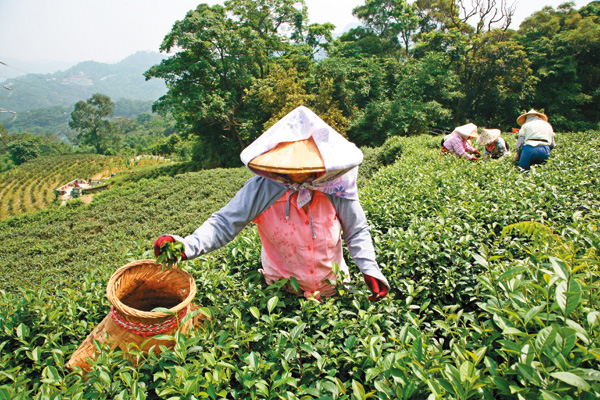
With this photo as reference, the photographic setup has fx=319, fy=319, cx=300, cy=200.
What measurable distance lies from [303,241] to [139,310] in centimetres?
91

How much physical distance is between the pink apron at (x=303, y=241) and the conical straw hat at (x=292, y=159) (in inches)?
11.3

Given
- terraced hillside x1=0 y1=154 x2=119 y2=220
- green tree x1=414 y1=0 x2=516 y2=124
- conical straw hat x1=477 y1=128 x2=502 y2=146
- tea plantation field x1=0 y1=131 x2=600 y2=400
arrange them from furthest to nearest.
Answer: terraced hillside x1=0 y1=154 x2=119 y2=220 → green tree x1=414 y1=0 x2=516 y2=124 → conical straw hat x1=477 y1=128 x2=502 y2=146 → tea plantation field x1=0 y1=131 x2=600 y2=400

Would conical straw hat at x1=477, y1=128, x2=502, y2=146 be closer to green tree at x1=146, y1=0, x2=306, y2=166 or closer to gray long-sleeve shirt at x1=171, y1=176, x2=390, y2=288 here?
gray long-sleeve shirt at x1=171, y1=176, x2=390, y2=288

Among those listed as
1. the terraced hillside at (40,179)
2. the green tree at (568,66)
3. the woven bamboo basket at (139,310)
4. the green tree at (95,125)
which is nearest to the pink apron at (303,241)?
the woven bamboo basket at (139,310)

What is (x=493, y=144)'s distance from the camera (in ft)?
19.6

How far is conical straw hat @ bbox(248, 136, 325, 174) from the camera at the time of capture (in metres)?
1.52

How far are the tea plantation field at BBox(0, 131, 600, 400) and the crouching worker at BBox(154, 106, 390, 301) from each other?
168 millimetres

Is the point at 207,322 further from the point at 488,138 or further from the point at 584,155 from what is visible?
the point at 488,138

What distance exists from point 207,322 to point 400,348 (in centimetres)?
91

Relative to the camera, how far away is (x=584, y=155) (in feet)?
14.1

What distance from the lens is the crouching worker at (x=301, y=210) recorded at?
5.25 feet

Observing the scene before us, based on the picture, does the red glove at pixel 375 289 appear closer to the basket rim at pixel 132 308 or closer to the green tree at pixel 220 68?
the basket rim at pixel 132 308

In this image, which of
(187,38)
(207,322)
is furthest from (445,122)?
(207,322)

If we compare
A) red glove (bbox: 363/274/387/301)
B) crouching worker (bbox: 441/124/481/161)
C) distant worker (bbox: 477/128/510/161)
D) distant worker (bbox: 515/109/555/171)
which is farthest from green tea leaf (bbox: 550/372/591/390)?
distant worker (bbox: 477/128/510/161)
